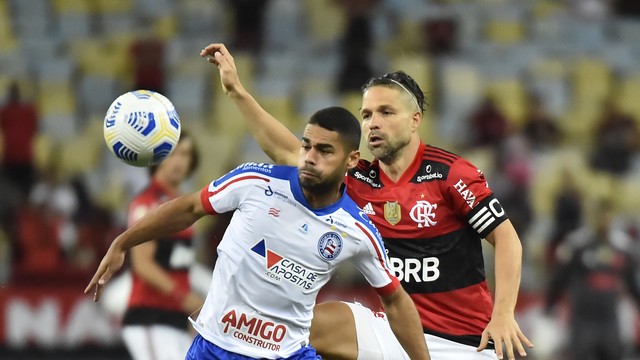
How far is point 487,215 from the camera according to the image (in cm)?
612

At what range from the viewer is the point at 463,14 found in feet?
53.5

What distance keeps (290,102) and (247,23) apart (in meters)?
1.49

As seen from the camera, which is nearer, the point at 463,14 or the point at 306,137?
the point at 306,137

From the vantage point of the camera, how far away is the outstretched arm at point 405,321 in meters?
5.63

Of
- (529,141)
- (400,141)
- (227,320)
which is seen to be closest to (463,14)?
(529,141)

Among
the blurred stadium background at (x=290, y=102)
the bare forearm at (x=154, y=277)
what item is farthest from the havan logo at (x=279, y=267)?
the blurred stadium background at (x=290, y=102)

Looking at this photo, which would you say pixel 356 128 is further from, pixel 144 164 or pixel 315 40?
pixel 315 40

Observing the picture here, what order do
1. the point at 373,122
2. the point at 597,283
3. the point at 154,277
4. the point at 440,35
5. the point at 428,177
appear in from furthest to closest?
the point at 440,35
the point at 597,283
the point at 154,277
the point at 428,177
the point at 373,122

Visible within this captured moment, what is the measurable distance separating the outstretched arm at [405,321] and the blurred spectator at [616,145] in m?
9.24

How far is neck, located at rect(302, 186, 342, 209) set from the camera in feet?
18.0

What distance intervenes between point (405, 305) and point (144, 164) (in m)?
1.58

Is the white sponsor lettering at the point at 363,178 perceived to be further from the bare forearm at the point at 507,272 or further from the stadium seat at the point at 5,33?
the stadium seat at the point at 5,33

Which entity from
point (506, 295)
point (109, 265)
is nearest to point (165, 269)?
point (109, 265)

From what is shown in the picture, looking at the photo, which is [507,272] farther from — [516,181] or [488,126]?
[488,126]
